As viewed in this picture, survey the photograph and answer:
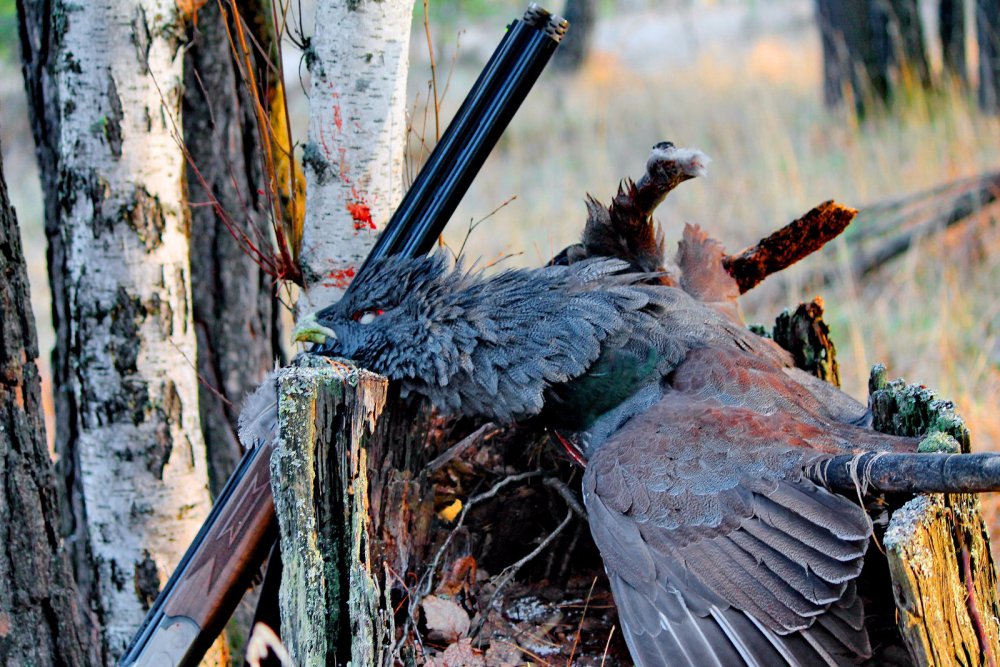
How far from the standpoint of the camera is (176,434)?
3.11 metres

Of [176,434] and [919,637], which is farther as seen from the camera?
[176,434]

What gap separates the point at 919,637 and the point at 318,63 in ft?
7.31

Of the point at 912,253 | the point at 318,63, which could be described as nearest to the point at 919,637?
the point at 318,63

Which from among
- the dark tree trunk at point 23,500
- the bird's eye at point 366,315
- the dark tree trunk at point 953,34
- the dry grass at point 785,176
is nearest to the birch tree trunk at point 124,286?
the dark tree trunk at point 23,500

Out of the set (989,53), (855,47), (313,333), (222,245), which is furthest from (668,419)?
(855,47)

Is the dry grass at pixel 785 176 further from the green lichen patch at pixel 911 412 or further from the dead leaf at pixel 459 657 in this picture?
the dead leaf at pixel 459 657

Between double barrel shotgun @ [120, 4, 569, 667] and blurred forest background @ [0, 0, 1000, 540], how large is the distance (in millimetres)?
248

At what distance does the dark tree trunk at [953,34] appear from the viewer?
27.0 feet

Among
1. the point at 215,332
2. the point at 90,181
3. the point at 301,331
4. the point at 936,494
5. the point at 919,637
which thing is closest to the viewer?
the point at 919,637

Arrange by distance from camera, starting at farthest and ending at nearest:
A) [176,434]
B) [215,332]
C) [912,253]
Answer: [912,253] → [215,332] → [176,434]

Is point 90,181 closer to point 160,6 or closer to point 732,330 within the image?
point 160,6

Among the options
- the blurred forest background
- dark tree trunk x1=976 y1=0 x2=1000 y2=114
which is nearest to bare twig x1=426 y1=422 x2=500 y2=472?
the blurred forest background

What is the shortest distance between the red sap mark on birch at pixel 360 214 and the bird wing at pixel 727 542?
1027mm

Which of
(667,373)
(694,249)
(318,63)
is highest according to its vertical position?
(318,63)
